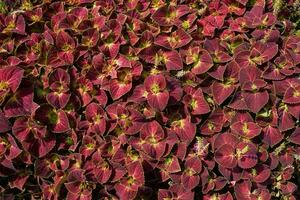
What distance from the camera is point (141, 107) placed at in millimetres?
3184

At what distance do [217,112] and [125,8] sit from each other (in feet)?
3.22

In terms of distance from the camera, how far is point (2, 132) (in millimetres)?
3051

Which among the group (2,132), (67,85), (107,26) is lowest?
(2,132)

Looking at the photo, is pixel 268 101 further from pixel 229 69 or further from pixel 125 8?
pixel 125 8

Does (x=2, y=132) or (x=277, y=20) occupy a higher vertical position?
(x=277, y=20)

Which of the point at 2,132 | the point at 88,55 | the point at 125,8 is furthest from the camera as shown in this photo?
the point at 125,8

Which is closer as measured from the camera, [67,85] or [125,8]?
[67,85]

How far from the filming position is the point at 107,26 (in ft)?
10.8

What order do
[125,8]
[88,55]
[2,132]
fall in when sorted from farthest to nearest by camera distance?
[125,8]
[88,55]
[2,132]

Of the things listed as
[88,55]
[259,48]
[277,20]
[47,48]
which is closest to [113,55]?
[88,55]

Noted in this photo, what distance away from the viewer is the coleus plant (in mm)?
3125

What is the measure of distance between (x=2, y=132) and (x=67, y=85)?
479mm

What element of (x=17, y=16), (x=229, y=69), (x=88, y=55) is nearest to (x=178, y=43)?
(x=229, y=69)

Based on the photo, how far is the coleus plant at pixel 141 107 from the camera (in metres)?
3.12
